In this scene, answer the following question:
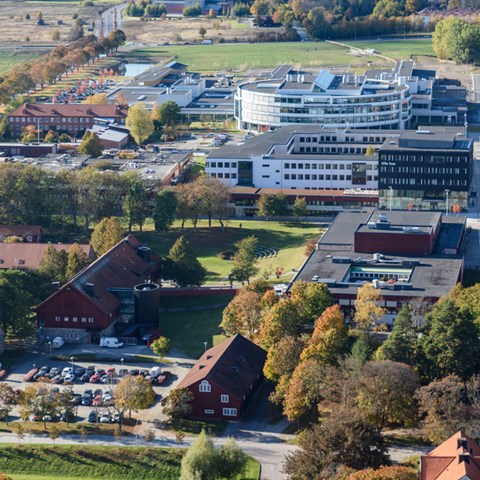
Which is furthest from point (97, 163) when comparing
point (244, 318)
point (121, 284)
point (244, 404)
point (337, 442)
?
point (337, 442)

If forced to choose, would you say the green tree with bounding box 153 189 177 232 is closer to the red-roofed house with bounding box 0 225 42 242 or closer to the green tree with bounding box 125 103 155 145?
the red-roofed house with bounding box 0 225 42 242

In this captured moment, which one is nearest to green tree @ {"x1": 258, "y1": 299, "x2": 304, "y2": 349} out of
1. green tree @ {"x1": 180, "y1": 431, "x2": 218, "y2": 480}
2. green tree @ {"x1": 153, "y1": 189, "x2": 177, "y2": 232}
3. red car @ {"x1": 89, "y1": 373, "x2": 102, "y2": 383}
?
red car @ {"x1": 89, "y1": 373, "x2": 102, "y2": 383}

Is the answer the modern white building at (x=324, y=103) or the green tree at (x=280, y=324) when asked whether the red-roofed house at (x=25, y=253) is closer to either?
the green tree at (x=280, y=324)

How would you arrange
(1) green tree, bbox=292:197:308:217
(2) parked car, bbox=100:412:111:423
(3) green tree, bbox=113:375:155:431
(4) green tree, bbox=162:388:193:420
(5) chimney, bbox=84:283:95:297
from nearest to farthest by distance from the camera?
(3) green tree, bbox=113:375:155:431 → (4) green tree, bbox=162:388:193:420 → (2) parked car, bbox=100:412:111:423 → (5) chimney, bbox=84:283:95:297 → (1) green tree, bbox=292:197:308:217

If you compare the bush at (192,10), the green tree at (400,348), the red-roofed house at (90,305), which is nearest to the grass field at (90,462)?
the green tree at (400,348)

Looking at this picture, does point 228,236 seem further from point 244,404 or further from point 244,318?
point 244,404

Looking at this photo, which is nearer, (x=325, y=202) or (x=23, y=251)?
(x=23, y=251)
